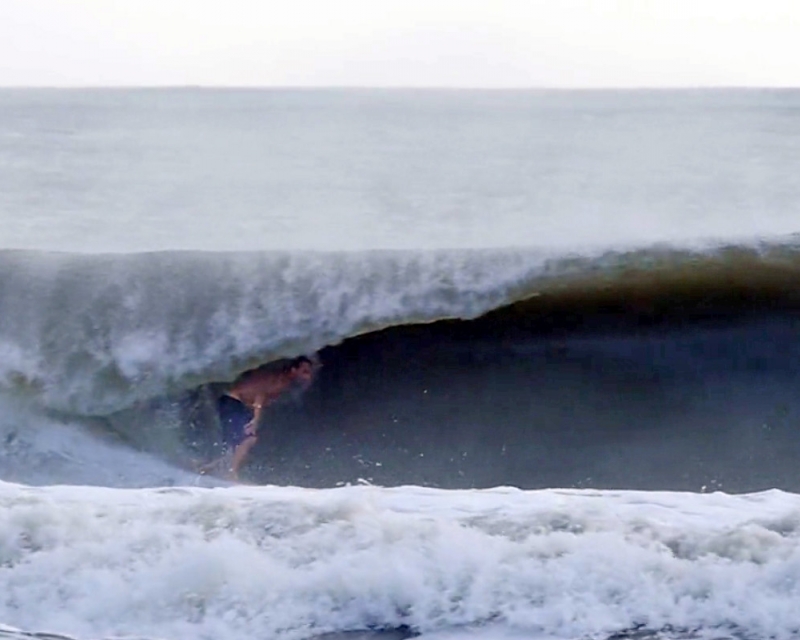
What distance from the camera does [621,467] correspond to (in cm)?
370

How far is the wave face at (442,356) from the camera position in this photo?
375 centimetres

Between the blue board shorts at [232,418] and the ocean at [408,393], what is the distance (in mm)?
70

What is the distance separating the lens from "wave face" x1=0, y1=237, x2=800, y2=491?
3.75 metres

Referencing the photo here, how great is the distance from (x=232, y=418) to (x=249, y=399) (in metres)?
0.09

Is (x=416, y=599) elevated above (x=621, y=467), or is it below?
below

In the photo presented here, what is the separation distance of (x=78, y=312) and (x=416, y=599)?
81.1 inches

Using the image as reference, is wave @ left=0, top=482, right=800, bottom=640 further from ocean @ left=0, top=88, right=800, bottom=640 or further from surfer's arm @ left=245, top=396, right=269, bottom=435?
surfer's arm @ left=245, top=396, right=269, bottom=435

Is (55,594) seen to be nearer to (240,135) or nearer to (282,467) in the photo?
(282,467)

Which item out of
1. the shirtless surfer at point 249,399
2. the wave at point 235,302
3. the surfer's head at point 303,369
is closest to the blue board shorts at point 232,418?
the shirtless surfer at point 249,399

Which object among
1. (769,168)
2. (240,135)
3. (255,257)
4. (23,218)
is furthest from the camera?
(240,135)

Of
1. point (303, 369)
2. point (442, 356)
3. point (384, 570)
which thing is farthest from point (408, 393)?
point (384, 570)

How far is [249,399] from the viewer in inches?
152

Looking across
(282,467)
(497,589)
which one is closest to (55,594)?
(497,589)

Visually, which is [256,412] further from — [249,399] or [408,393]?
[408,393]
